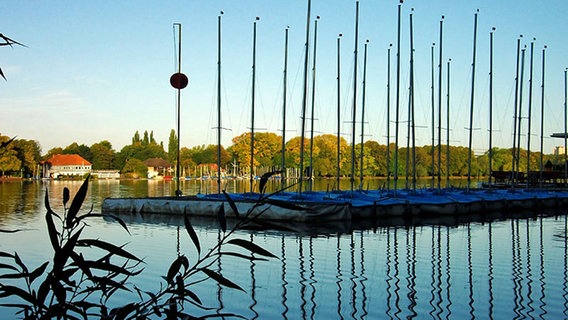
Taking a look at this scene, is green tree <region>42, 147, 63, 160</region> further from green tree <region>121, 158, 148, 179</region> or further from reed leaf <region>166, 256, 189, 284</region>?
reed leaf <region>166, 256, 189, 284</region>

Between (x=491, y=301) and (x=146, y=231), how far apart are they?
59.1ft

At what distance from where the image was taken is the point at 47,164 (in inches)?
5782

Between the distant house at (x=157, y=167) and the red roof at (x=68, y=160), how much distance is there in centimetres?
1553

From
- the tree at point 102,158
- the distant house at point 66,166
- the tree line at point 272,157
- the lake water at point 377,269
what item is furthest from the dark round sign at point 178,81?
the tree at point 102,158

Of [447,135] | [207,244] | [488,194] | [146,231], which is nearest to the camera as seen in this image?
[207,244]

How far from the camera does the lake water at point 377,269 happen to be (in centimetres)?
1315

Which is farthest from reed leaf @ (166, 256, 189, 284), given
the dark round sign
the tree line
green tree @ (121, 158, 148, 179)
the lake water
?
green tree @ (121, 158, 148, 179)

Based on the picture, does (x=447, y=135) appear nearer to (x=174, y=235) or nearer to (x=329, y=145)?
(x=174, y=235)

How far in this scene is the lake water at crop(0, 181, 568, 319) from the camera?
43.1 feet

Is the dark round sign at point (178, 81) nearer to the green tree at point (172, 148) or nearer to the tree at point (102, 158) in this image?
the tree at point (102, 158)

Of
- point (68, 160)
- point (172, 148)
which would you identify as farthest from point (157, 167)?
point (68, 160)

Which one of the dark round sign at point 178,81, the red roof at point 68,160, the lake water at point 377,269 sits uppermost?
the dark round sign at point 178,81

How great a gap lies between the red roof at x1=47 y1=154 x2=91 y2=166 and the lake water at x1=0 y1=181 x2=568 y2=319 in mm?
Result: 129833

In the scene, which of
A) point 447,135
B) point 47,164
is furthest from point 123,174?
point 447,135
